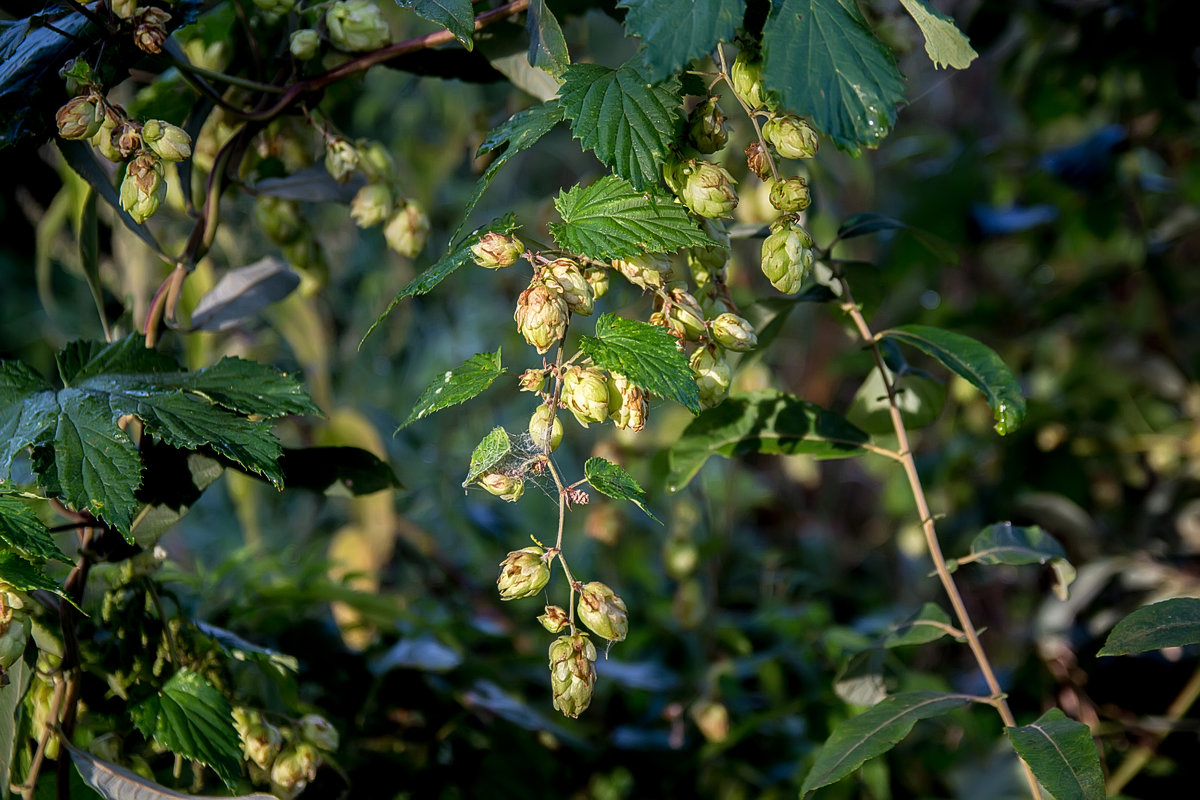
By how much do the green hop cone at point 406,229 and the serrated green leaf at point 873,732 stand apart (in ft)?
1.58

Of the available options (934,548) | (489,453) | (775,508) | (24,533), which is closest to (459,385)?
(489,453)

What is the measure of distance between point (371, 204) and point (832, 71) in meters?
0.37

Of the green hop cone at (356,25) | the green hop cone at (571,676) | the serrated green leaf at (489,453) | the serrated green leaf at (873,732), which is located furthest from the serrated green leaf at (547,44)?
the serrated green leaf at (873,732)

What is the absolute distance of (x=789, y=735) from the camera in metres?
1.10

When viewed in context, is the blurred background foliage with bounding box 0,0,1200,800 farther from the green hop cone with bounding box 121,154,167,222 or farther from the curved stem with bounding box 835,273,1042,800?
the green hop cone with bounding box 121,154,167,222

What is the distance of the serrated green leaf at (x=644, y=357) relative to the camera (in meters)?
0.46

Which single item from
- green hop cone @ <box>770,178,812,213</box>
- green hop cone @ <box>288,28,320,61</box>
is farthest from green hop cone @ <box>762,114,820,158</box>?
green hop cone @ <box>288,28,320,61</box>

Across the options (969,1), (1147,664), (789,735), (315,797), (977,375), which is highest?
(977,375)

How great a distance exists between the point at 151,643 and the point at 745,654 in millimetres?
748

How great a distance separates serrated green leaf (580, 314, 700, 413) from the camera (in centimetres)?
46

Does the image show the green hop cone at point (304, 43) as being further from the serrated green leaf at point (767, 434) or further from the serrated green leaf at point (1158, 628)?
the serrated green leaf at point (1158, 628)

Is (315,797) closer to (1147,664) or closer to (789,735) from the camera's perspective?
(789,735)

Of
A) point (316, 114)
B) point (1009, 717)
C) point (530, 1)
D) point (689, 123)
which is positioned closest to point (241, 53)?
point (316, 114)

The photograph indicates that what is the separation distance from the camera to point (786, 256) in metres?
0.52
